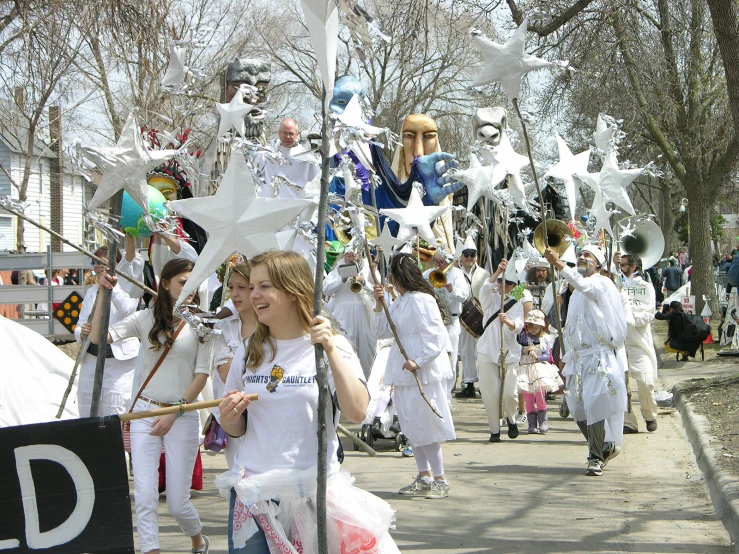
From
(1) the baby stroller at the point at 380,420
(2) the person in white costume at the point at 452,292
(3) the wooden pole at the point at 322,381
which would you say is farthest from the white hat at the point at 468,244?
(3) the wooden pole at the point at 322,381

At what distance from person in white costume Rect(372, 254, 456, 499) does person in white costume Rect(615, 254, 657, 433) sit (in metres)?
3.59

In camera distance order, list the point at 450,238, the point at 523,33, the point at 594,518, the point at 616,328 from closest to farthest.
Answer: the point at 523,33 < the point at 594,518 < the point at 616,328 < the point at 450,238

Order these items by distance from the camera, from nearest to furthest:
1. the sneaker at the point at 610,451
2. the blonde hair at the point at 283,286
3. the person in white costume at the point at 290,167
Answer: the blonde hair at the point at 283,286 < the sneaker at the point at 610,451 < the person in white costume at the point at 290,167

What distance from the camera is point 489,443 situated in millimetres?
10500

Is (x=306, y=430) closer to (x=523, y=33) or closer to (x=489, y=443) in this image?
(x=523, y=33)

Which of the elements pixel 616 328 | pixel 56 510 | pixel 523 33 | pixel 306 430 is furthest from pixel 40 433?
pixel 616 328

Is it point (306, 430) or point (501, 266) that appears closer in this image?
point (306, 430)

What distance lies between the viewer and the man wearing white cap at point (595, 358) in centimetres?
862

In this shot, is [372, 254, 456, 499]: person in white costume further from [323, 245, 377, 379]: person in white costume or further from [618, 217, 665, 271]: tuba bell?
[618, 217, 665, 271]: tuba bell

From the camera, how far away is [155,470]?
18.2 ft

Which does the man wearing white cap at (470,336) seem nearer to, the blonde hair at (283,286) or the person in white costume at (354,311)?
the person in white costume at (354,311)

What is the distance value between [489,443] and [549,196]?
7.72 metres

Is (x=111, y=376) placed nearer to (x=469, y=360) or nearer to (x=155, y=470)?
(x=155, y=470)

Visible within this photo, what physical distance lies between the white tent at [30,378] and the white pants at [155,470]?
4.02 meters
